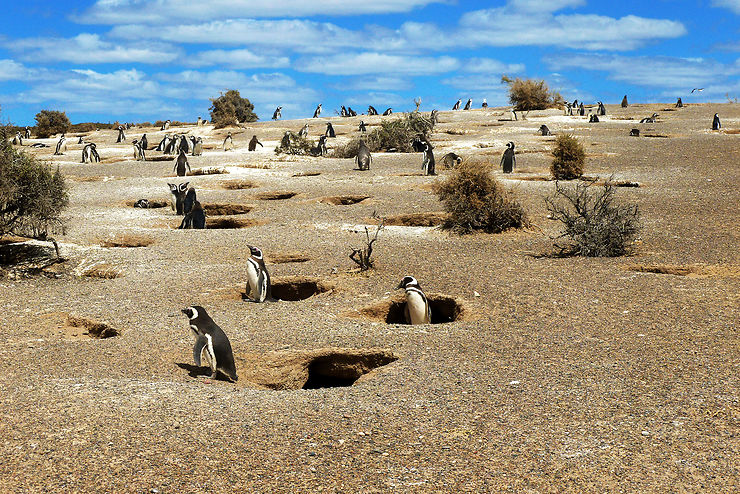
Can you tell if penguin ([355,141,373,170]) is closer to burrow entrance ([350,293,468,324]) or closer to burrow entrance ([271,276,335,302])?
burrow entrance ([271,276,335,302])

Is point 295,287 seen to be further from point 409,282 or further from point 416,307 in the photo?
point 416,307

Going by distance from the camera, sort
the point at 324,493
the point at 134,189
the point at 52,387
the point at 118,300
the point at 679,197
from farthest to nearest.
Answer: the point at 134,189 → the point at 679,197 → the point at 118,300 → the point at 52,387 → the point at 324,493

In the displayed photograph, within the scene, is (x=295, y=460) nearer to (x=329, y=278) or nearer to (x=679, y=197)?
(x=329, y=278)

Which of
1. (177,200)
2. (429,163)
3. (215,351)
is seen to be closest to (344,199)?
(177,200)

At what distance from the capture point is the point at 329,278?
962cm

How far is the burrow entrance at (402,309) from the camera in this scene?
8.35 metres

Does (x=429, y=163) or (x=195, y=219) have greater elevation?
(x=429, y=163)

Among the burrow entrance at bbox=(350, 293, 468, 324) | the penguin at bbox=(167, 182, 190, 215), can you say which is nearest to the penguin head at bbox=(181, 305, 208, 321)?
the burrow entrance at bbox=(350, 293, 468, 324)

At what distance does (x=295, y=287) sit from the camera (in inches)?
381

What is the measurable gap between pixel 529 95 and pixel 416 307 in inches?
1436

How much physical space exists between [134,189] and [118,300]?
10327 mm

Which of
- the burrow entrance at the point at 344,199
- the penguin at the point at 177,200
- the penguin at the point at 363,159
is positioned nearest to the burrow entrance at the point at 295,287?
the penguin at the point at 177,200

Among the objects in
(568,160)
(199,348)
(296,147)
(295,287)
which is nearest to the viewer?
(199,348)

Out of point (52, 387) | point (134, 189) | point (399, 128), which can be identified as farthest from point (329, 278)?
point (399, 128)
